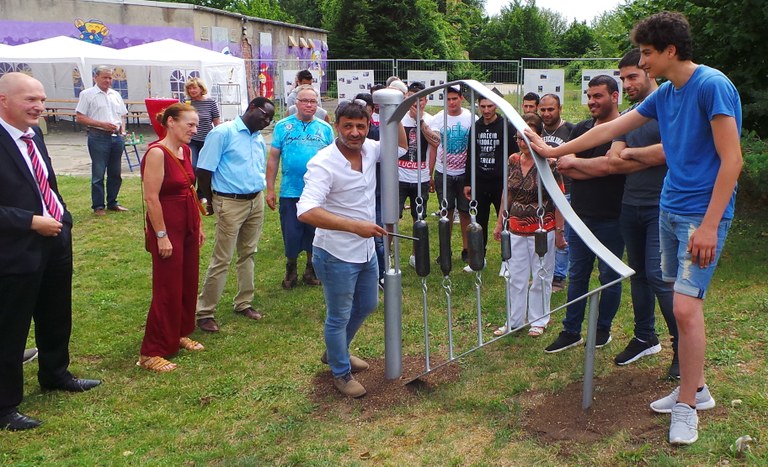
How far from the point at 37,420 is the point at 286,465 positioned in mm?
1724

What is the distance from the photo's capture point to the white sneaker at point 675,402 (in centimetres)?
349

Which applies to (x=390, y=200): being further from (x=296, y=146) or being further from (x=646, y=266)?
(x=296, y=146)

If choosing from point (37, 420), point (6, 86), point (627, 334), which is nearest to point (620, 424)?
point (627, 334)

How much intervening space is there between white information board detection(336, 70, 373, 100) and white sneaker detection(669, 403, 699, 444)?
15313 mm

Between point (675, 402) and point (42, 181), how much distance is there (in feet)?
12.4

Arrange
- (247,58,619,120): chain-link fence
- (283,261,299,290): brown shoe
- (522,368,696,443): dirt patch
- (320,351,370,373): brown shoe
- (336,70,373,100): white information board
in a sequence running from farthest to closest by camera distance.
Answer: (336,70,373,100): white information board
(247,58,619,120): chain-link fence
(283,261,299,290): brown shoe
(320,351,370,373): brown shoe
(522,368,696,443): dirt patch

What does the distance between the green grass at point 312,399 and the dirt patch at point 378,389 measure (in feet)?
0.15

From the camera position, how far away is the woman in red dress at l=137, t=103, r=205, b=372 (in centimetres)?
475

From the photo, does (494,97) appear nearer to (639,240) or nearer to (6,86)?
(639,240)

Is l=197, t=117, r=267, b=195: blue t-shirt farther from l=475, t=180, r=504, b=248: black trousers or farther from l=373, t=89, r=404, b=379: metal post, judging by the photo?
l=475, t=180, r=504, b=248: black trousers

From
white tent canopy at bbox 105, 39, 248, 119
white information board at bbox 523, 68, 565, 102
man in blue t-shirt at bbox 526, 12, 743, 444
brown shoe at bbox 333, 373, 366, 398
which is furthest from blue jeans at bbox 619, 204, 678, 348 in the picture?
white tent canopy at bbox 105, 39, 248, 119

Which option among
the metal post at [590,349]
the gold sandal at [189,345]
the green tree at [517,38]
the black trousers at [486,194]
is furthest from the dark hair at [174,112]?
the green tree at [517,38]

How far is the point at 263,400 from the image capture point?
4379mm

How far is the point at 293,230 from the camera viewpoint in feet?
21.7
